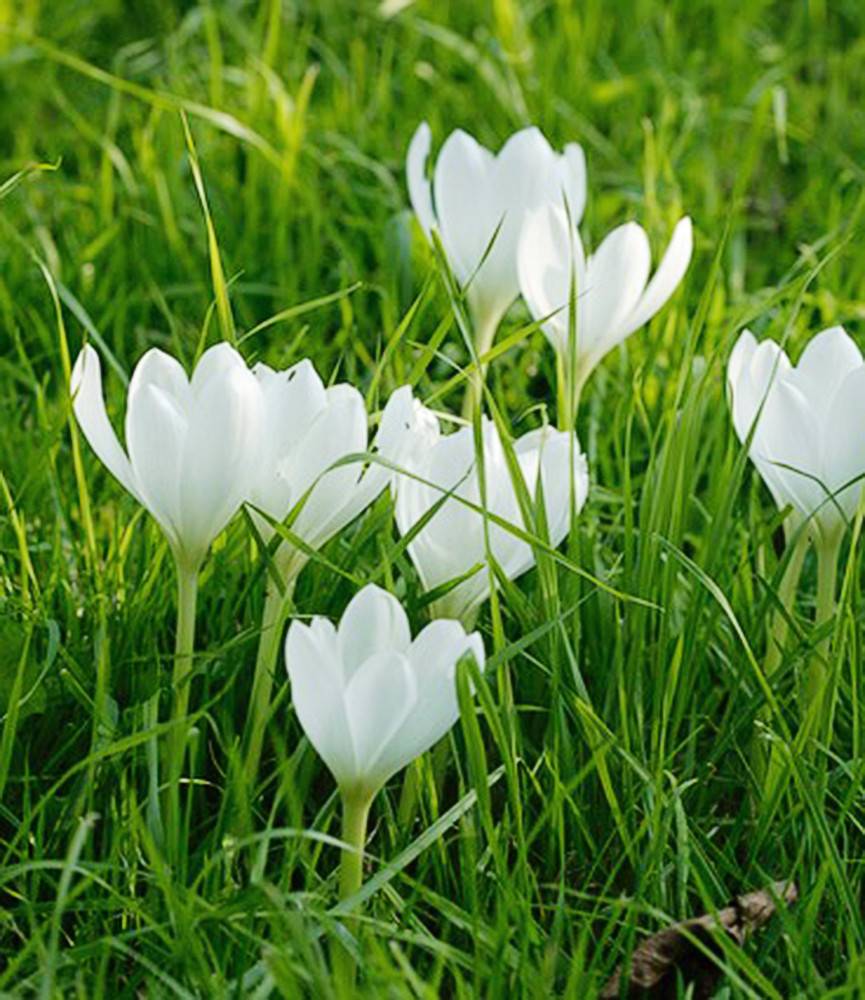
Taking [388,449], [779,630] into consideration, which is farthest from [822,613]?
[388,449]

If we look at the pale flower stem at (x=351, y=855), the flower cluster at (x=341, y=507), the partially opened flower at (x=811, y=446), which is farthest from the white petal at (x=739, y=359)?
the pale flower stem at (x=351, y=855)

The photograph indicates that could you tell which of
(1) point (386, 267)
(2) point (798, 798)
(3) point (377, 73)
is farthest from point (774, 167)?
(2) point (798, 798)

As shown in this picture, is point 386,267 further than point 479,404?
Yes

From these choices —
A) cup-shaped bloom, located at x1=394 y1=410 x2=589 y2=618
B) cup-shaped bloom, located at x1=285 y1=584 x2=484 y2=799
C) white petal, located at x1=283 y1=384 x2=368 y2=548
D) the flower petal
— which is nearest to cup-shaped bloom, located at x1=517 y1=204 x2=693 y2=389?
the flower petal

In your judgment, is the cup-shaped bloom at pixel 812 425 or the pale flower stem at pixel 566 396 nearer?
the cup-shaped bloom at pixel 812 425

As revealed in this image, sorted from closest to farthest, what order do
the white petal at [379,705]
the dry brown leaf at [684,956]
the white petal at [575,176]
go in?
the white petal at [379,705] < the dry brown leaf at [684,956] < the white petal at [575,176]

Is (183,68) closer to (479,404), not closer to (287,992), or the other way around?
(479,404)

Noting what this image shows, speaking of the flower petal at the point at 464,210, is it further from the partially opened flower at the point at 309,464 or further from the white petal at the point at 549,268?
the partially opened flower at the point at 309,464
